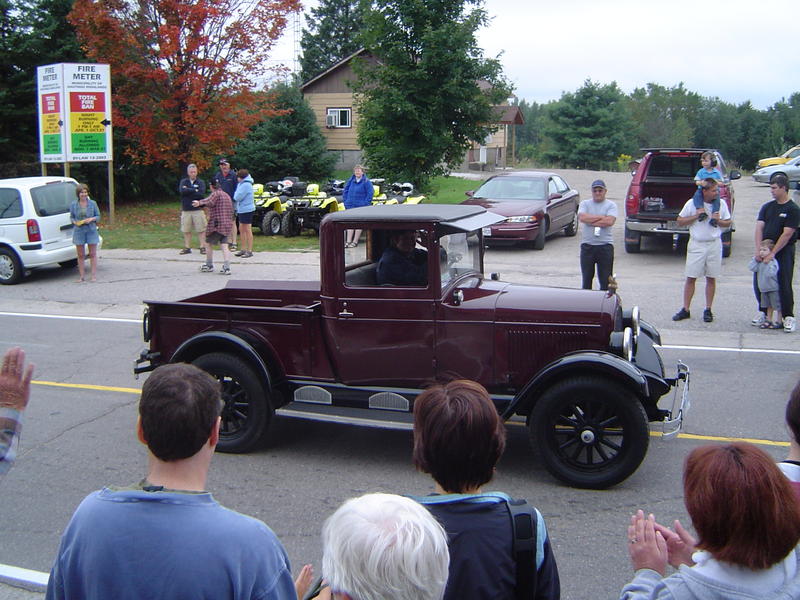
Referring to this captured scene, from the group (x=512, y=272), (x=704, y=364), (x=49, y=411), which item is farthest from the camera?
(x=512, y=272)

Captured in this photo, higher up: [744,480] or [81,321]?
[744,480]

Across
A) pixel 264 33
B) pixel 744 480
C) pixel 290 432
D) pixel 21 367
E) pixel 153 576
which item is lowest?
pixel 290 432

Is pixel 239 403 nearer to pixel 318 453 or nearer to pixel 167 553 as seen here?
pixel 318 453

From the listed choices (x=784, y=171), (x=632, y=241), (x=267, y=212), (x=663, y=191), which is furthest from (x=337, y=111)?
(x=663, y=191)

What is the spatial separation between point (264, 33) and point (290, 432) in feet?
58.6

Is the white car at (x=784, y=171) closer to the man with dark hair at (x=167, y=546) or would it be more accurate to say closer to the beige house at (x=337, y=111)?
the beige house at (x=337, y=111)

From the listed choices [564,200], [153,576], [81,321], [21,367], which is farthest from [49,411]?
[564,200]

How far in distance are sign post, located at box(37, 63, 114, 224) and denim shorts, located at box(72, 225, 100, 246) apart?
5.80 metres

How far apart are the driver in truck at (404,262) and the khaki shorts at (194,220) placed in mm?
11085

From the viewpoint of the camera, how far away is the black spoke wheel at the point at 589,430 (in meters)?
5.49

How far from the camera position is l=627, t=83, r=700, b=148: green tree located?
8569cm

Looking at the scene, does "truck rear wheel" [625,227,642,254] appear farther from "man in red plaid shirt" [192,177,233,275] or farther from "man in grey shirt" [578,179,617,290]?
"man in red plaid shirt" [192,177,233,275]

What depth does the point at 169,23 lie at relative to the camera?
2125 centimetres

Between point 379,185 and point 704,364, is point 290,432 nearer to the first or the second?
point 704,364
